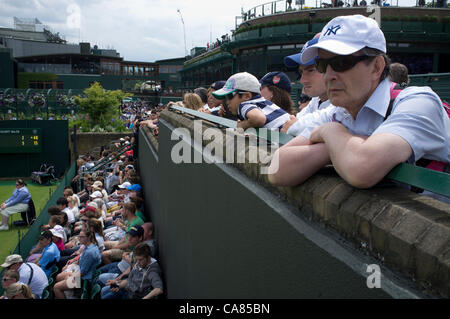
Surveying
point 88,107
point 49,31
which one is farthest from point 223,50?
point 49,31

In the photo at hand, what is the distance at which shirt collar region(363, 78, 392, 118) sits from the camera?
1555mm

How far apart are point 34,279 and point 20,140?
19462mm

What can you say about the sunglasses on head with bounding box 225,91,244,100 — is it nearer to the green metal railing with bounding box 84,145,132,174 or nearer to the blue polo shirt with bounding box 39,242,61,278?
the blue polo shirt with bounding box 39,242,61,278

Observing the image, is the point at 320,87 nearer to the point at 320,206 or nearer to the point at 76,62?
the point at 320,206

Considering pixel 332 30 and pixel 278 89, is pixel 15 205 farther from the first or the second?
pixel 332 30

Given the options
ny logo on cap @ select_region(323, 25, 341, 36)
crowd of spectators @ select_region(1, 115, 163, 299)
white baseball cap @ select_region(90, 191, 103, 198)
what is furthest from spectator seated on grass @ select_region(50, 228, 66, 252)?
ny logo on cap @ select_region(323, 25, 341, 36)

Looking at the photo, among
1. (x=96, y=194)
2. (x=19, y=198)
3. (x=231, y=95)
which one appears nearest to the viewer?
(x=231, y=95)

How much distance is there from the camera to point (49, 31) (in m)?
77.6

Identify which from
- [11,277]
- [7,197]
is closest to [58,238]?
[11,277]

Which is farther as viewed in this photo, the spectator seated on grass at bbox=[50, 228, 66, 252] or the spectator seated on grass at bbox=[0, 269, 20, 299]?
the spectator seated on grass at bbox=[50, 228, 66, 252]

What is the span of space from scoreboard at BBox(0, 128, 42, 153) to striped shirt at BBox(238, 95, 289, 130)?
23.7m

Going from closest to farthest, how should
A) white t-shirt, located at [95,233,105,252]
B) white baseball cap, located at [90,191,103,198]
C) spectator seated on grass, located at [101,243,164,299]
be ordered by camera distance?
1. spectator seated on grass, located at [101,243,164,299]
2. white t-shirt, located at [95,233,105,252]
3. white baseball cap, located at [90,191,103,198]

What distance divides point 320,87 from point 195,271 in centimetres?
193

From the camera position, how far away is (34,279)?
6480 millimetres
